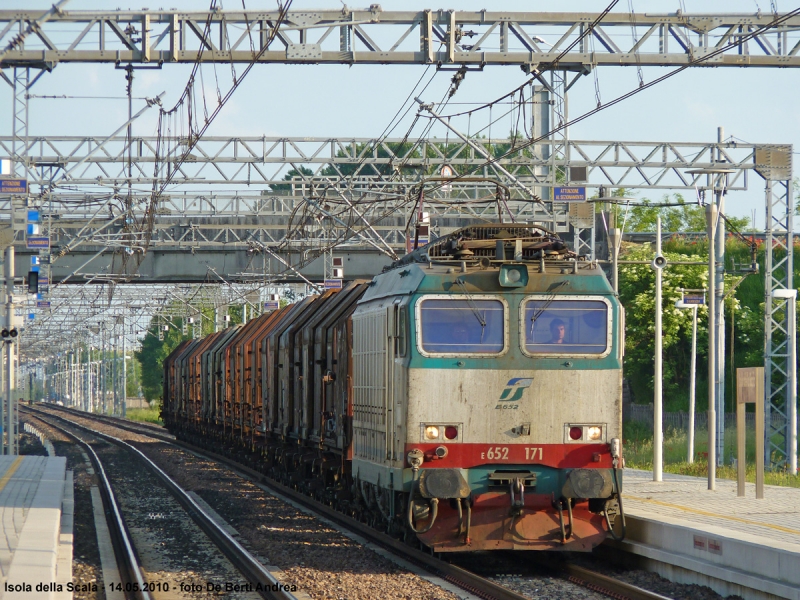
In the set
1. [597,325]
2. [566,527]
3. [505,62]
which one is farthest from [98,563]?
[505,62]

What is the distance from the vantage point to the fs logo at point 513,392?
1245 centimetres

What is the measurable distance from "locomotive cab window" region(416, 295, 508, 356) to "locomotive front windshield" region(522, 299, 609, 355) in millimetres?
323

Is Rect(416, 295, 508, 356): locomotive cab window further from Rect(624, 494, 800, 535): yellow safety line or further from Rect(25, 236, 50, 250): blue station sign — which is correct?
Rect(25, 236, 50, 250): blue station sign

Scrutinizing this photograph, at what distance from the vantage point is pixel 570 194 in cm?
2281

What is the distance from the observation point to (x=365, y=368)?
14.6m

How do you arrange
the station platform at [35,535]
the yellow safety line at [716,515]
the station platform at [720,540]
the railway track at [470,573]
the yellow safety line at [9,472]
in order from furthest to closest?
the yellow safety line at [9,472]
the yellow safety line at [716,515]
the railway track at [470,573]
the station platform at [720,540]
the station platform at [35,535]

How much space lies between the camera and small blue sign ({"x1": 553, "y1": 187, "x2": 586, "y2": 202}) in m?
22.7

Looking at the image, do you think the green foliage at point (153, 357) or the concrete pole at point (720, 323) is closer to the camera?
the concrete pole at point (720, 323)

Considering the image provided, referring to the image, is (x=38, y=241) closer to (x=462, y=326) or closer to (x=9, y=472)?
(x=9, y=472)

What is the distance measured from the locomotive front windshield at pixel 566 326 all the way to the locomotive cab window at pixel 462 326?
12.7 inches

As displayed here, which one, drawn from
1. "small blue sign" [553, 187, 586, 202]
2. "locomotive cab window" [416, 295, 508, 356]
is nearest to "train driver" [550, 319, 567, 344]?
"locomotive cab window" [416, 295, 508, 356]

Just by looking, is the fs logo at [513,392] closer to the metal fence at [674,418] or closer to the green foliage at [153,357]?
the metal fence at [674,418]

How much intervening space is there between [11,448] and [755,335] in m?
25.3

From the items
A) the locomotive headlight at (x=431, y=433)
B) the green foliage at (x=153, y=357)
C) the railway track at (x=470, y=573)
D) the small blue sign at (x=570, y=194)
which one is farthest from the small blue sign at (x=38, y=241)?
the green foliage at (x=153, y=357)
